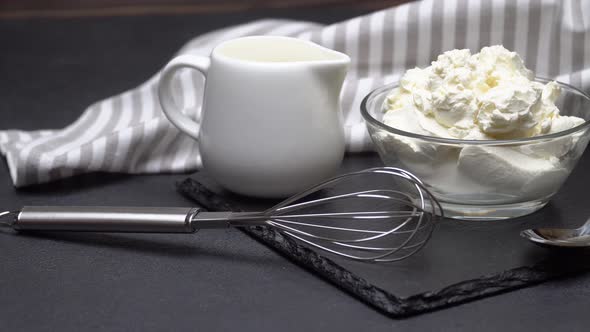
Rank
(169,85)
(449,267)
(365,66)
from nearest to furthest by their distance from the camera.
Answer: (449,267) < (169,85) < (365,66)

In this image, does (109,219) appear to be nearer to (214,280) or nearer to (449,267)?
(214,280)

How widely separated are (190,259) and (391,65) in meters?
0.41

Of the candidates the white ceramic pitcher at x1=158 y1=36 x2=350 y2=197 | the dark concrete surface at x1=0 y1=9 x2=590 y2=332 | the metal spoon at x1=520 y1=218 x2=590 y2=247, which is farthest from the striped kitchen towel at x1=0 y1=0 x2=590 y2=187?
the metal spoon at x1=520 y1=218 x2=590 y2=247

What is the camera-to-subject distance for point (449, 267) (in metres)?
0.60

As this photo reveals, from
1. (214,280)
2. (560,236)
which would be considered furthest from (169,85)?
(560,236)

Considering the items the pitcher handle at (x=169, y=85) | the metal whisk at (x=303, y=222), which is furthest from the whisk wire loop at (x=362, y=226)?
the pitcher handle at (x=169, y=85)

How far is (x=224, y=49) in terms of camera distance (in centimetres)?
74

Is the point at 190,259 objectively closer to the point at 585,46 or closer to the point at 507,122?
the point at 507,122

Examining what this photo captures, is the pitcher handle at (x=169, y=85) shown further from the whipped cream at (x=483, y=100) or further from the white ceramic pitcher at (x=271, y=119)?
the whipped cream at (x=483, y=100)

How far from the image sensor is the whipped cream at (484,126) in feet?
2.09

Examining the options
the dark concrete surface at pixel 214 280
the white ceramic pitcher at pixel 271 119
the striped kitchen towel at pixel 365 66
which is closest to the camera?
the dark concrete surface at pixel 214 280

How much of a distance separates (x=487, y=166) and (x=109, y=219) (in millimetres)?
291

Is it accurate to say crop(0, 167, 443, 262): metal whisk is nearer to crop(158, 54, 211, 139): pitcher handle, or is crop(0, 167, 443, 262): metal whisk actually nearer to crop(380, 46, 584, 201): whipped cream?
crop(380, 46, 584, 201): whipped cream

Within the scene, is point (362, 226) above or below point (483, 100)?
below
